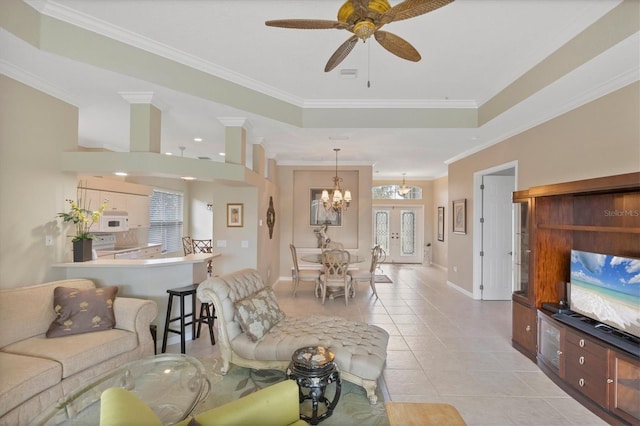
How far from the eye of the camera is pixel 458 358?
331 cm

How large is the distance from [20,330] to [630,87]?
565 centimetres

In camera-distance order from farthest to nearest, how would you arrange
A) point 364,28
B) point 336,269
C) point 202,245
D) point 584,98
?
point 202,245 < point 336,269 < point 584,98 < point 364,28

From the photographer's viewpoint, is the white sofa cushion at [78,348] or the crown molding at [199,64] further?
the crown molding at [199,64]

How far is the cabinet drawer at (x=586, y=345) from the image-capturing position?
234 centimetres

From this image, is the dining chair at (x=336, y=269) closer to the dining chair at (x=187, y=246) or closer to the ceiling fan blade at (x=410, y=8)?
the ceiling fan blade at (x=410, y=8)

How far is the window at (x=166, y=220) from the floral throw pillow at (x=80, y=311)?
16.3ft

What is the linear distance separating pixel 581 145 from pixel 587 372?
2265 mm

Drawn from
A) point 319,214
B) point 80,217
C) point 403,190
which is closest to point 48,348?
point 80,217

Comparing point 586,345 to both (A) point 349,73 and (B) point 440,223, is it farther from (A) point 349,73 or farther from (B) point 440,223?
(B) point 440,223

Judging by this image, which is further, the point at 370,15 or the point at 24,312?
the point at 24,312

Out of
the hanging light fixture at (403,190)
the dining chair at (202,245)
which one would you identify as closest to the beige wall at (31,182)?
the dining chair at (202,245)

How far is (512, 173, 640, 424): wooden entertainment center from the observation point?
2.25 meters

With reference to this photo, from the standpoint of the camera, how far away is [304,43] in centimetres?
292

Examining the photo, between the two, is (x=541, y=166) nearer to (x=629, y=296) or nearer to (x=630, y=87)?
(x=630, y=87)
